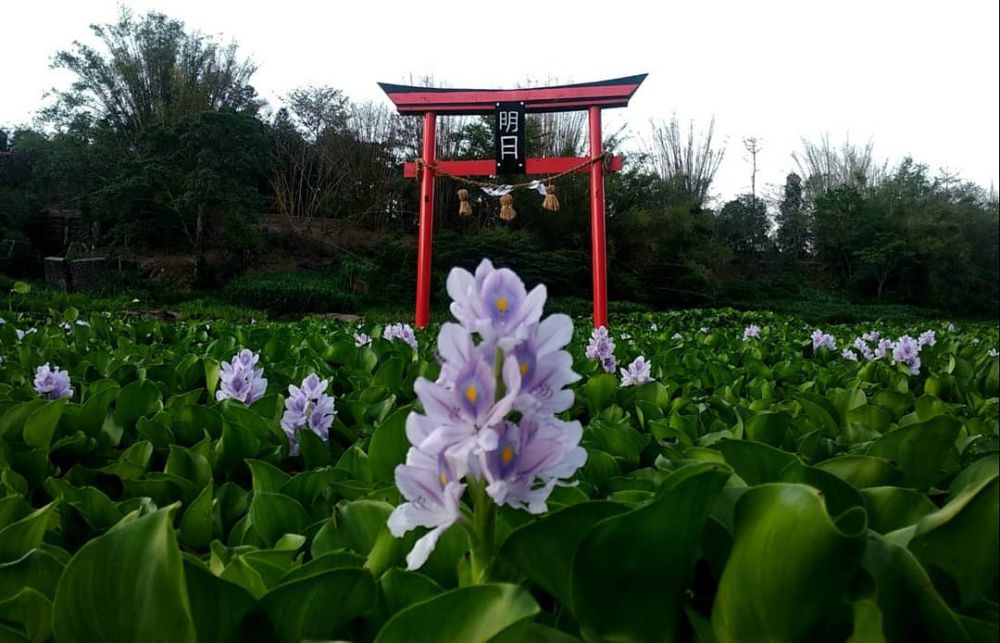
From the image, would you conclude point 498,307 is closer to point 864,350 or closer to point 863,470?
point 863,470

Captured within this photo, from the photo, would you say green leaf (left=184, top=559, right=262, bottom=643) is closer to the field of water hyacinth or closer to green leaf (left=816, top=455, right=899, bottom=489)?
the field of water hyacinth

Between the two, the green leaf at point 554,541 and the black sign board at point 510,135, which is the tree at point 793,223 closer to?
the black sign board at point 510,135

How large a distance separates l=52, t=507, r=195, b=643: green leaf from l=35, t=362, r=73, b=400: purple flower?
128cm

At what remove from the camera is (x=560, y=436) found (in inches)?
19.5

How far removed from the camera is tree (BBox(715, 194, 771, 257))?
25.3m

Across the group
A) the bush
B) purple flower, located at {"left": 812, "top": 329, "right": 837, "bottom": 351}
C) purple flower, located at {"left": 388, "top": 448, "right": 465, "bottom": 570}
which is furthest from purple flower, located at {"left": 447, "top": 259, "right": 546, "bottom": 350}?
the bush

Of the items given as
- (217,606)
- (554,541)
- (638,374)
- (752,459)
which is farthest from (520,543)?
(638,374)

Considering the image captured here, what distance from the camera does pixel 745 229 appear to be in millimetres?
25297

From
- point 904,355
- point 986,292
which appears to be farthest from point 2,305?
point 986,292

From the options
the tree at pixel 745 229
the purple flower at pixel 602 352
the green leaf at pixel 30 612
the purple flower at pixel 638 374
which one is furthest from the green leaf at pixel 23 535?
the tree at pixel 745 229

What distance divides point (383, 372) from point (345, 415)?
313 millimetres

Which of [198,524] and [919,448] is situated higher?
[919,448]

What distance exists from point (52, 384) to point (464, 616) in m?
1.51

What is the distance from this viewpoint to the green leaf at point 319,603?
0.50m
